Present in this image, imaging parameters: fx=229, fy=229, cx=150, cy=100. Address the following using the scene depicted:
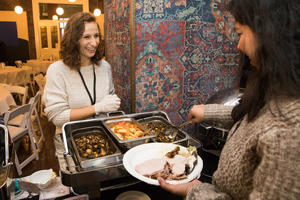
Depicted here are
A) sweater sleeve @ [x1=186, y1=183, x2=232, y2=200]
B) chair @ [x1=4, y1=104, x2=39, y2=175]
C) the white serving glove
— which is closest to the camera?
sweater sleeve @ [x1=186, y1=183, x2=232, y2=200]

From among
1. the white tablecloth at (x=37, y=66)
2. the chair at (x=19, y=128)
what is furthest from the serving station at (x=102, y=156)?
the white tablecloth at (x=37, y=66)

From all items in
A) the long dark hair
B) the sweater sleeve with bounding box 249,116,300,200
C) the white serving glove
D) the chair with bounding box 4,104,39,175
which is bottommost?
the chair with bounding box 4,104,39,175

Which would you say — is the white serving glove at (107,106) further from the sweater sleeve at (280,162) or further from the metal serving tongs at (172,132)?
the sweater sleeve at (280,162)

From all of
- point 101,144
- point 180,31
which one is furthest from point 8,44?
point 101,144

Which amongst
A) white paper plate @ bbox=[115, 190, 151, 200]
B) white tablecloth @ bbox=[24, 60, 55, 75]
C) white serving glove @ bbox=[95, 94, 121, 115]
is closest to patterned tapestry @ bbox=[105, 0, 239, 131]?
white serving glove @ bbox=[95, 94, 121, 115]

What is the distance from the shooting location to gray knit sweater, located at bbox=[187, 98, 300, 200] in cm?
59

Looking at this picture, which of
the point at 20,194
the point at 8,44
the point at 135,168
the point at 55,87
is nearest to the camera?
the point at 135,168

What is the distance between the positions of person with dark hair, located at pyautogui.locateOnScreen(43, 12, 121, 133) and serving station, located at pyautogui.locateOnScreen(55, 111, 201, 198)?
204mm

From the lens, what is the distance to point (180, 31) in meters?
2.56

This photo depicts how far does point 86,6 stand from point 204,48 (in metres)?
9.13

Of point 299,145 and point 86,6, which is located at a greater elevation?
point 86,6

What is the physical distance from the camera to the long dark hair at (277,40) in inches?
24.3

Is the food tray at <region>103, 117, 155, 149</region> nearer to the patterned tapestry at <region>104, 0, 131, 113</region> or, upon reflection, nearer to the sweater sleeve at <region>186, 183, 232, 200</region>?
the sweater sleeve at <region>186, 183, 232, 200</region>

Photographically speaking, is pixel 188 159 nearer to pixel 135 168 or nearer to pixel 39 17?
pixel 135 168
